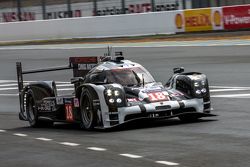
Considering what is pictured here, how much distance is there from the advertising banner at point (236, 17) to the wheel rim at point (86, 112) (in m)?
23.6

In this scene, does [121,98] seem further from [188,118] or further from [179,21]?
[179,21]

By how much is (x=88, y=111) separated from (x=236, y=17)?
954 inches

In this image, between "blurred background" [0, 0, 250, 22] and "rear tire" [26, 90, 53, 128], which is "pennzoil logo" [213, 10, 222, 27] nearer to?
"blurred background" [0, 0, 250, 22]

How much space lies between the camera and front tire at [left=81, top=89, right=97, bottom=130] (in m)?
12.0

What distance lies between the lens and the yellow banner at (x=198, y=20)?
36312 mm

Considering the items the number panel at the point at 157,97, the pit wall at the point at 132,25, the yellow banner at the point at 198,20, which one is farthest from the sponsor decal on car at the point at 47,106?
the yellow banner at the point at 198,20

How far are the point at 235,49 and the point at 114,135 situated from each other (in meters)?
18.6

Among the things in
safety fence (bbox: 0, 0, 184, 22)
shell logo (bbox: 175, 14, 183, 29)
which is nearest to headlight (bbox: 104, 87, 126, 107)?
shell logo (bbox: 175, 14, 183, 29)

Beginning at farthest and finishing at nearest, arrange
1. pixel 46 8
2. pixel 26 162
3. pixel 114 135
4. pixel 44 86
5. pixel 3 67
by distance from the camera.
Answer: pixel 46 8
pixel 3 67
pixel 44 86
pixel 114 135
pixel 26 162

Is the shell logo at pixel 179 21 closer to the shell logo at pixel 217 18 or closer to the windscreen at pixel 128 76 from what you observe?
the shell logo at pixel 217 18

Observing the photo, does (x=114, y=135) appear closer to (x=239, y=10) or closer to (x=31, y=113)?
(x=31, y=113)

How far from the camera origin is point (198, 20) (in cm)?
3678

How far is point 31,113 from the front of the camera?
47.7ft

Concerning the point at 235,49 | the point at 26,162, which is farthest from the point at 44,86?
the point at 235,49
